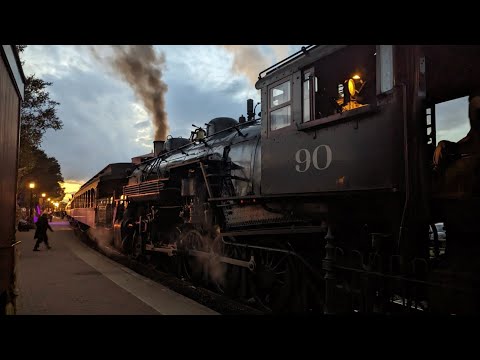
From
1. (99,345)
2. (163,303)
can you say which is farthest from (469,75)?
(163,303)

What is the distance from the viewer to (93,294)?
6891 mm

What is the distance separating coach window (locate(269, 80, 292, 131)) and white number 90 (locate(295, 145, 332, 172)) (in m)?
0.52

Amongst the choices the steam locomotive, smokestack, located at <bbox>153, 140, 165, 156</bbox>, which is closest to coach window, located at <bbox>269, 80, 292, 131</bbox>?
the steam locomotive

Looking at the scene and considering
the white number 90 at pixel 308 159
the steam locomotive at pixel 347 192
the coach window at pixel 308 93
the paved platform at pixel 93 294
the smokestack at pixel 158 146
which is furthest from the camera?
the smokestack at pixel 158 146

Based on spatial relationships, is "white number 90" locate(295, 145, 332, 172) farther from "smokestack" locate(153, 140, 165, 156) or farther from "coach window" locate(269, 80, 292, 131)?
"smokestack" locate(153, 140, 165, 156)

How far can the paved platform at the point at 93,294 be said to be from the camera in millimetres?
5809

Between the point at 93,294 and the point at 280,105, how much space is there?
14.9 ft

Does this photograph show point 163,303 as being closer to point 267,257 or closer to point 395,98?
point 267,257

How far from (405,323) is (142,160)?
1367cm

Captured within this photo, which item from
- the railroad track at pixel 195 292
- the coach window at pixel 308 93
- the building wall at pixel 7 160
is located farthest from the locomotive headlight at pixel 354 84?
the building wall at pixel 7 160

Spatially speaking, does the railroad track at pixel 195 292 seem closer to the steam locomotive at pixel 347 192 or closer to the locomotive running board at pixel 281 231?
the steam locomotive at pixel 347 192

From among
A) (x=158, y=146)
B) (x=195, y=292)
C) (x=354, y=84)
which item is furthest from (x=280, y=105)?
(x=158, y=146)

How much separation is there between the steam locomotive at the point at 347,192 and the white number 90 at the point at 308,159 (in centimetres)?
1

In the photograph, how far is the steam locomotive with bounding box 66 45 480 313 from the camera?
3.87 metres
